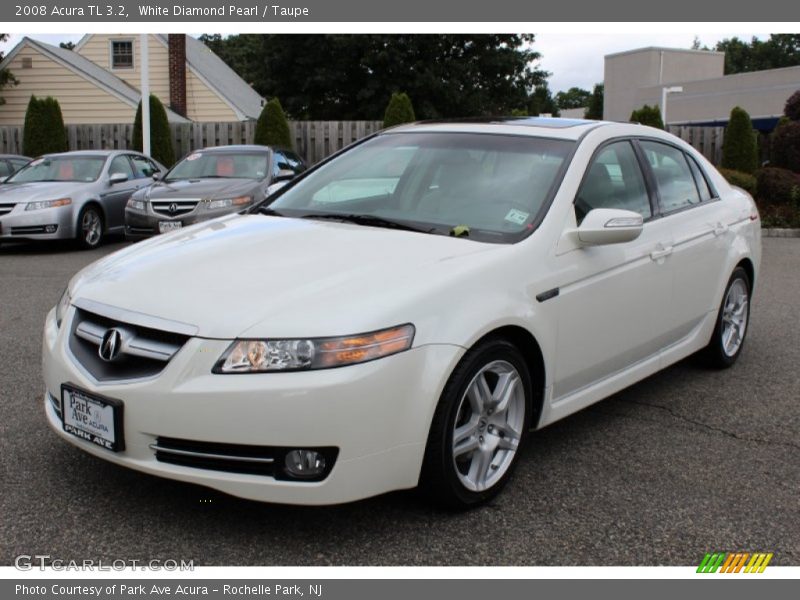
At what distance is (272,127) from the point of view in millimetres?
21406

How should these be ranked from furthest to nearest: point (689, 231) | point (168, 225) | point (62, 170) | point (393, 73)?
point (393, 73), point (62, 170), point (168, 225), point (689, 231)

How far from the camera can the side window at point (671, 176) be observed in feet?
16.9

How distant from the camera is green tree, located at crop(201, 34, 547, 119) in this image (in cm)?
3697

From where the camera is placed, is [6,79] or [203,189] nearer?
[203,189]

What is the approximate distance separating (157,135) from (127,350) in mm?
19414

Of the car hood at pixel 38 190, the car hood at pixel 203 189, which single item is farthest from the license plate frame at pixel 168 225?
the car hood at pixel 38 190

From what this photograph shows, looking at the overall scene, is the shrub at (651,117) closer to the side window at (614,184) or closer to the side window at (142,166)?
the side window at (142,166)

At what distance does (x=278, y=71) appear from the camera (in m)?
39.9

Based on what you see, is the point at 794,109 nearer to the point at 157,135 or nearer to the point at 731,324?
the point at 157,135

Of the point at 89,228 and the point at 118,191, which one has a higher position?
the point at 118,191

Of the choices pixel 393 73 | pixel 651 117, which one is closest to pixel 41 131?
pixel 651 117

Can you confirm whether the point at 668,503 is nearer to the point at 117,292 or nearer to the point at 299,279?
the point at 299,279

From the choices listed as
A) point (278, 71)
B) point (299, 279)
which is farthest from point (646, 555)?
point (278, 71)

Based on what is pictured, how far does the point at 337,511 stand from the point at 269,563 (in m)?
0.49
